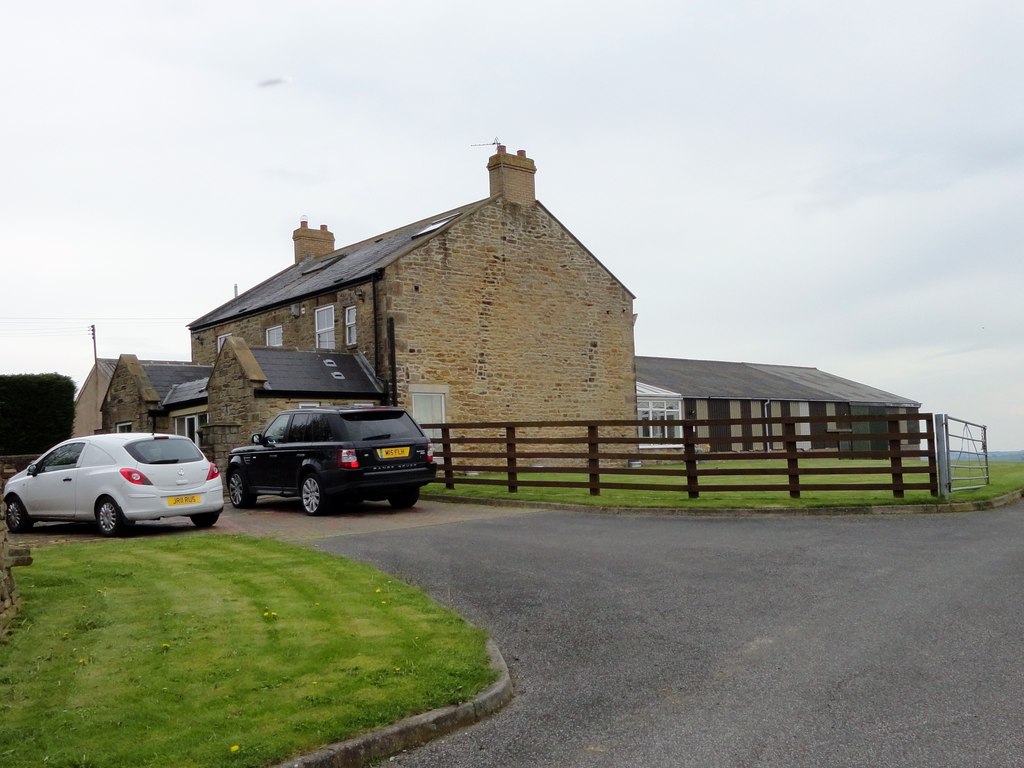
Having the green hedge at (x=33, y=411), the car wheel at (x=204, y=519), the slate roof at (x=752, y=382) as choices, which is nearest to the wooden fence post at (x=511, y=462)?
the car wheel at (x=204, y=519)

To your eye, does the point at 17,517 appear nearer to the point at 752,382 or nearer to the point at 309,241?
the point at 309,241

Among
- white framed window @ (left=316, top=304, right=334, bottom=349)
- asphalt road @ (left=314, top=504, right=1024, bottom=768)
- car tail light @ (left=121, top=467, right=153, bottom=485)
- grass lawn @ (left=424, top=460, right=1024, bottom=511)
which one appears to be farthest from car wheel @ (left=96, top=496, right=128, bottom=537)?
white framed window @ (left=316, top=304, right=334, bottom=349)

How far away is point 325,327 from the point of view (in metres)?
29.1

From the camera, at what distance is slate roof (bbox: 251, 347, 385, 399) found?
24.3 m

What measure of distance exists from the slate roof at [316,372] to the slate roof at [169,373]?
3.70m

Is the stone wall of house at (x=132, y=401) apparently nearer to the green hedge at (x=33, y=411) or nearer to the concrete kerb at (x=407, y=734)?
the green hedge at (x=33, y=411)

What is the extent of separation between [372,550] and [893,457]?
908 centimetres

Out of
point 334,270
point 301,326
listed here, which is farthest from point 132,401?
point 334,270

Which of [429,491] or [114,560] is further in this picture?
[429,491]

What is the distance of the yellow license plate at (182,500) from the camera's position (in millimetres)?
14562

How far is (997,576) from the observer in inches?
374

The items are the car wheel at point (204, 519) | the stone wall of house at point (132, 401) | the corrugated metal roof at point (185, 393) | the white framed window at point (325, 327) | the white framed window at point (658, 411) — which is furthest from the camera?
the white framed window at point (658, 411)

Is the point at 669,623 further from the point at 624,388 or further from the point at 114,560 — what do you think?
the point at 624,388

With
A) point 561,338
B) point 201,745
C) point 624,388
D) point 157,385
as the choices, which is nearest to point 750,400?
→ point 624,388
